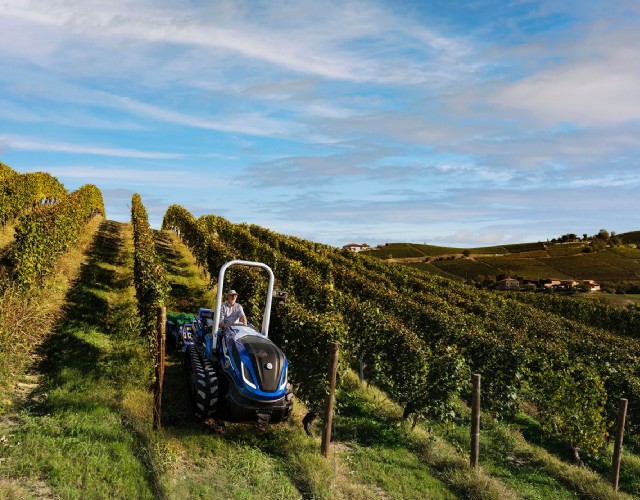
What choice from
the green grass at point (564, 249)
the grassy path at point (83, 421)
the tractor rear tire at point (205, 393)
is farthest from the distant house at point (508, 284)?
the tractor rear tire at point (205, 393)

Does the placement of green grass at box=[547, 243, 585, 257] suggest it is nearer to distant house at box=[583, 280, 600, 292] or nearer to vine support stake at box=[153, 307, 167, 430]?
distant house at box=[583, 280, 600, 292]

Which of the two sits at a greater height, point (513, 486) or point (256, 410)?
point (256, 410)

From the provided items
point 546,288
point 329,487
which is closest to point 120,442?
point 329,487

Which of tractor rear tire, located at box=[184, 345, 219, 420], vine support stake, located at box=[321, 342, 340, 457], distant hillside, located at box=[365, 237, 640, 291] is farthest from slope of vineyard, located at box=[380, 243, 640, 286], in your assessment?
tractor rear tire, located at box=[184, 345, 219, 420]

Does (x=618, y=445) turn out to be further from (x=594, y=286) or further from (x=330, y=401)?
(x=594, y=286)

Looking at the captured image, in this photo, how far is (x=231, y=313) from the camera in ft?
31.2

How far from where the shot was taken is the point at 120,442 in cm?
751

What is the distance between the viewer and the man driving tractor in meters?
9.40

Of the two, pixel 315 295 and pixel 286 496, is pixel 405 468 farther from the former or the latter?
pixel 315 295

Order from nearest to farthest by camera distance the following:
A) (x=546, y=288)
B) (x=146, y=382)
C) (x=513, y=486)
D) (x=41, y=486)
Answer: (x=41, y=486) < (x=513, y=486) < (x=146, y=382) < (x=546, y=288)

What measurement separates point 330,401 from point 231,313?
8.23 feet

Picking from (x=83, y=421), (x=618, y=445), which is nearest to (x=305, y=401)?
(x=83, y=421)

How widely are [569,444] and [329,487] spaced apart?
27.6 ft


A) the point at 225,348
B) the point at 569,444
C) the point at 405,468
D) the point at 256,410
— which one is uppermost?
the point at 225,348
